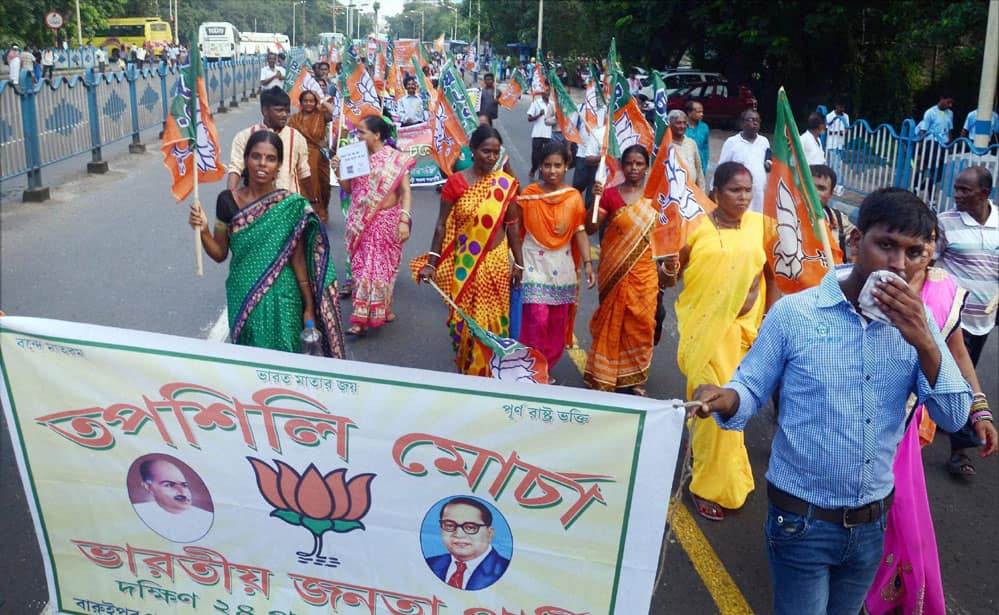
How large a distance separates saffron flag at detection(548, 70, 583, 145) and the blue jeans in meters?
6.48

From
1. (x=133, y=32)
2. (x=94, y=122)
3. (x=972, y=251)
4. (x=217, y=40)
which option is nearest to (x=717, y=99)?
(x=94, y=122)

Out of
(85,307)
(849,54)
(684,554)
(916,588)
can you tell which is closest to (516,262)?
(684,554)

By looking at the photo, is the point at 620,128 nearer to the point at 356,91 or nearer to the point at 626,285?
the point at 626,285

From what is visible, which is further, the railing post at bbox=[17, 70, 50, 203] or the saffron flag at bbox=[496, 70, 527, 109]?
the saffron flag at bbox=[496, 70, 527, 109]

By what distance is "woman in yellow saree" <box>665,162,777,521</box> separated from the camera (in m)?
4.34

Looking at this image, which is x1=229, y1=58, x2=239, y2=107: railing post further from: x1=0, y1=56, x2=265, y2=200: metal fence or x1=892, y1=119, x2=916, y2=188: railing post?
x1=892, y1=119, x2=916, y2=188: railing post

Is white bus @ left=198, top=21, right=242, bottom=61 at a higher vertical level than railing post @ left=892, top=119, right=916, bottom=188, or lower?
higher

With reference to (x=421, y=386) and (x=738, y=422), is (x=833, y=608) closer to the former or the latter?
(x=738, y=422)

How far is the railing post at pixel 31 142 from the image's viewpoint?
36.9 feet

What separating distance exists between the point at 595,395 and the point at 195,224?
7.88 feet

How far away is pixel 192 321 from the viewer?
7031 millimetres

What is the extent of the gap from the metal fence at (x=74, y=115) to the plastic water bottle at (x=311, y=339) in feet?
16.4

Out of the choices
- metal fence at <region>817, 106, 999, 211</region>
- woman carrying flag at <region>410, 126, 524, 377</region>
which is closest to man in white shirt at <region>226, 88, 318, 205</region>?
woman carrying flag at <region>410, 126, 524, 377</region>

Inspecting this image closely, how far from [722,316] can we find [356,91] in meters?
7.65
